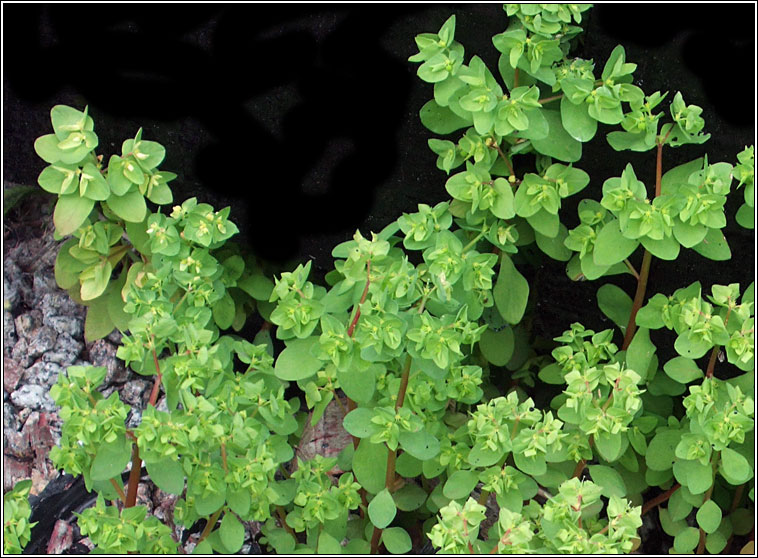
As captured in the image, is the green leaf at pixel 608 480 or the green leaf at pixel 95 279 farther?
the green leaf at pixel 95 279

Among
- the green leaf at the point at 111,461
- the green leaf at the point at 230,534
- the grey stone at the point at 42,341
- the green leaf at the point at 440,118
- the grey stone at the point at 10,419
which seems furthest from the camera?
the grey stone at the point at 42,341

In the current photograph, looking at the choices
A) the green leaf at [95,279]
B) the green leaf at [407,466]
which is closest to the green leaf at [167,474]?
the green leaf at [407,466]

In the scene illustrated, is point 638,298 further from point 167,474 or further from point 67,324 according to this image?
point 67,324

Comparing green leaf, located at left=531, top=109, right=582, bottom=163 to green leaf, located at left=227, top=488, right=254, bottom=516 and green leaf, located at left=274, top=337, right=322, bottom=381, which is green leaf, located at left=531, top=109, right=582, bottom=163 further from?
green leaf, located at left=227, top=488, right=254, bottom=516

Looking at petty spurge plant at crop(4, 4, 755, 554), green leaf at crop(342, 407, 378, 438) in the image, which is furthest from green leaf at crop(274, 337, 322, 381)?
green leaf at crop(342, 407, 378, 438)

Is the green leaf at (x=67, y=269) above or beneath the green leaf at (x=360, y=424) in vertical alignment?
beneath

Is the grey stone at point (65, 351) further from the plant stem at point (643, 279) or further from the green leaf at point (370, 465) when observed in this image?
the plant stem at point (643, 279)
